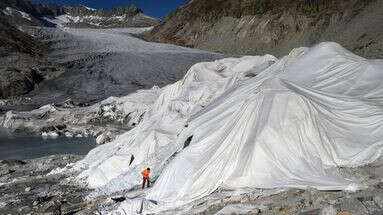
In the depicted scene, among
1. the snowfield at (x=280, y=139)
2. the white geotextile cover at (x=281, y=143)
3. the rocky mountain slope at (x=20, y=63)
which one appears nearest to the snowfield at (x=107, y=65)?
the rocky mountain slope at (x=20, y=63)

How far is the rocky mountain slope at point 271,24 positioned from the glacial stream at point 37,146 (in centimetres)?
2427

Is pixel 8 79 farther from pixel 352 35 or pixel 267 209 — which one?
pixel 267 209

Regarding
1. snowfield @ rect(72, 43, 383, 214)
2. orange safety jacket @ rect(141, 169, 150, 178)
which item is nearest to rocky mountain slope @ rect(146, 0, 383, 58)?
snowfield @ rect(72, 43, 383, 214)

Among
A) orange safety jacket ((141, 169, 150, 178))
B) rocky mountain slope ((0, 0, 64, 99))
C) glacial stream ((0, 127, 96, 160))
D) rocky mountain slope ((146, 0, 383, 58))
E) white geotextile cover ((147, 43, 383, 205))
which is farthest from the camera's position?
rocky mountain slope ((0, 0, 64, 99))

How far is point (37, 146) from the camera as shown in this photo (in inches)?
1353

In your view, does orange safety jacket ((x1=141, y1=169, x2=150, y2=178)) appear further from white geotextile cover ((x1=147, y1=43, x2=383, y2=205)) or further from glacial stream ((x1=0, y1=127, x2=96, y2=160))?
glacial stream ((x1=0, y1=127, x2=96, y2=160))

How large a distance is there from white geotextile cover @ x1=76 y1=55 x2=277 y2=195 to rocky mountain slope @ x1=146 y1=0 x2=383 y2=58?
21.9 metres

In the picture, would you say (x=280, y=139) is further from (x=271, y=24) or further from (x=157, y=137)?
(x=271, y=24)

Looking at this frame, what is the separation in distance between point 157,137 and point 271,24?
52.3 metres

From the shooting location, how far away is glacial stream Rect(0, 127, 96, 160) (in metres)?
31.4

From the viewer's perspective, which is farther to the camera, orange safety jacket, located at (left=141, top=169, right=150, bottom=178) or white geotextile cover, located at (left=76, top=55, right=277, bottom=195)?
white geotextile cover, located at (left=76, top=55, right=277, bottom=195)

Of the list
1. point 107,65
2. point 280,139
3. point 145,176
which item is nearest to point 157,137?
point 145,176

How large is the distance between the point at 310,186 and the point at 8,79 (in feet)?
168

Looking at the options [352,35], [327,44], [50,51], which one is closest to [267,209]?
[327,44]
